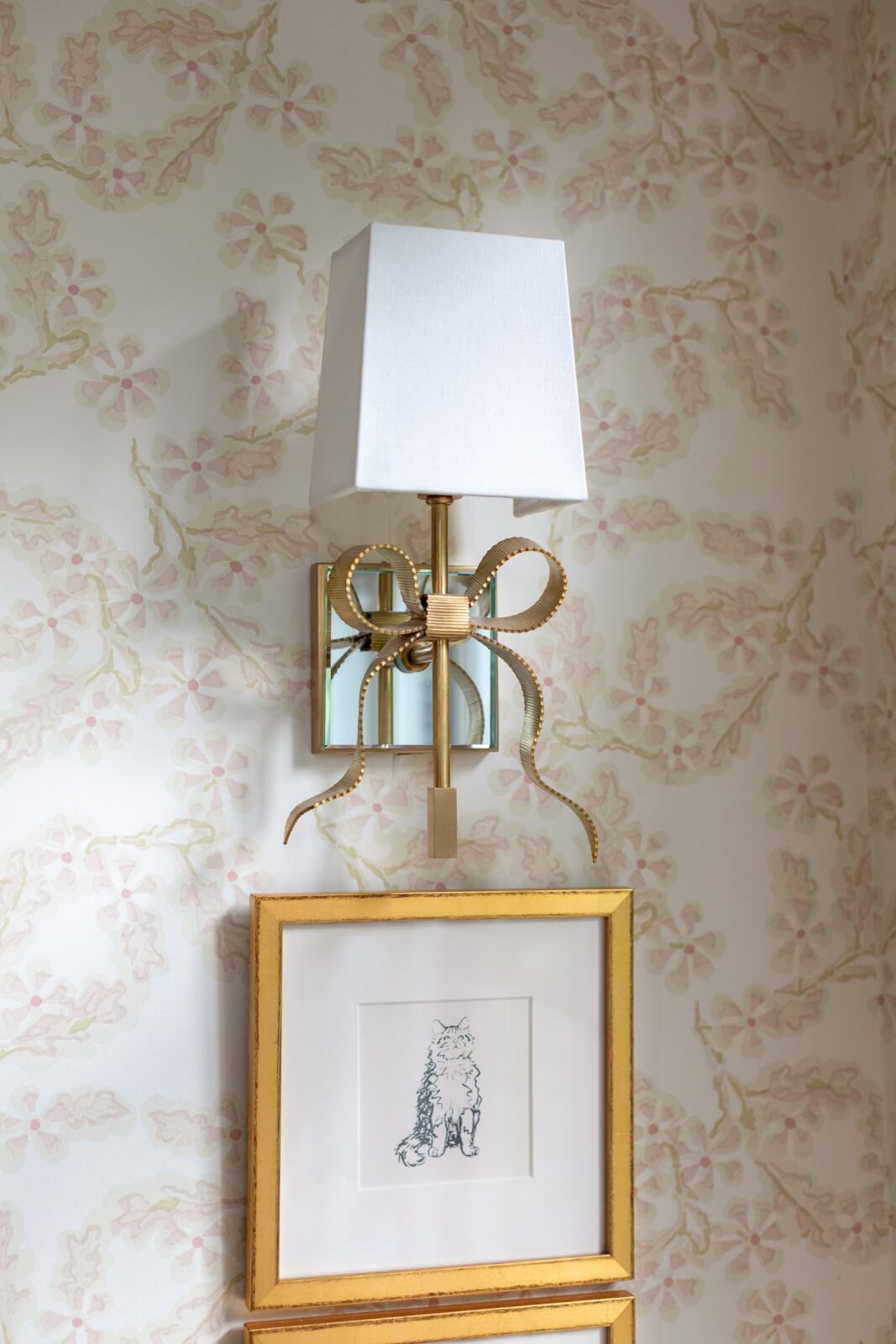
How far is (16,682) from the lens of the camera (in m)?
1.08

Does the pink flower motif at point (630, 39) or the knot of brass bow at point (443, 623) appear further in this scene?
the pink flower motif at point (630, 39)

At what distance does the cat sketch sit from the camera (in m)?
1.11

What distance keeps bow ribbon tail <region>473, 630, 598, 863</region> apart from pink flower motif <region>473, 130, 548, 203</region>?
17.8 inches

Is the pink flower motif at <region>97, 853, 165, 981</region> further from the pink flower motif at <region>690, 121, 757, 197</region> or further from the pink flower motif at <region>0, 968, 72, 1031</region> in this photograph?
the pink flower motif at <region>690, 121, 757, 197</region>

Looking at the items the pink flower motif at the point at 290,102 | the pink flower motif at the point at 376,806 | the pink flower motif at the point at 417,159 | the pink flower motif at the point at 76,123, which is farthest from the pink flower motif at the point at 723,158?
the pink flower motif at the point at 376,806

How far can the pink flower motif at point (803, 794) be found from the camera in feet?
4.05

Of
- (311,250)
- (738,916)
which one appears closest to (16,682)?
(311,250)

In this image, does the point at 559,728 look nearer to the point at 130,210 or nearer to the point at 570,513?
the point at 570,513

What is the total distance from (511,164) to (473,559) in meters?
0.39

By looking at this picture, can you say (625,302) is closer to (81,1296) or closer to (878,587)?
(878,587)

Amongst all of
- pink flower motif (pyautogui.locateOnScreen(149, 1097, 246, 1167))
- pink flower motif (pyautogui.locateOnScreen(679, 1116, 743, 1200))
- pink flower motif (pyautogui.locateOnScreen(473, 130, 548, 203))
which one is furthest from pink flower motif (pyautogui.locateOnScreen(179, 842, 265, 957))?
pink flower motif (pyautogui.locateOnScreen(473, 130, 548, 203))

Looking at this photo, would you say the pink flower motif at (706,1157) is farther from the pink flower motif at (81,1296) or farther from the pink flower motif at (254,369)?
the pink flower motif at (254,369)

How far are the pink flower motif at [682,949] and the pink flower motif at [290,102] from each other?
0.82 metres

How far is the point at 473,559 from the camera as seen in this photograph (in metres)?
1.17
